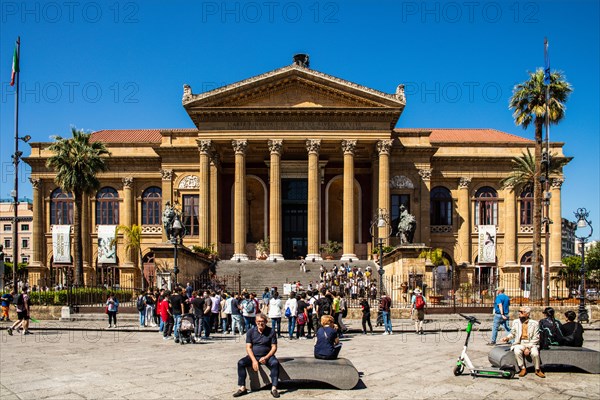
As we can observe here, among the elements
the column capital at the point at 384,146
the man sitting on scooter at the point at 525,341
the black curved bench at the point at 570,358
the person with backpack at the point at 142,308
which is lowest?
the person with backpack at the point at 142,308

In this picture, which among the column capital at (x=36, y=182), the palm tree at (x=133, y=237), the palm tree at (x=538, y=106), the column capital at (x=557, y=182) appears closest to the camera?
the palm tree at (x=538, y=106)

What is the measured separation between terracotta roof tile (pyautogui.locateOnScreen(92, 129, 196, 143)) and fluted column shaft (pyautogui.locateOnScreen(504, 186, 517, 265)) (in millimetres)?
26454

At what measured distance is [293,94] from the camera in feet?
140

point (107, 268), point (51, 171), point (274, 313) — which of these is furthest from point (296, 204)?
point (274, 313)

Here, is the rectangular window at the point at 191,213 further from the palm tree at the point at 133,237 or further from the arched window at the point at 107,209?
the arched window at the point at 107,209

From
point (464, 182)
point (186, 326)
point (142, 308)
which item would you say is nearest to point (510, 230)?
point (464, 182)

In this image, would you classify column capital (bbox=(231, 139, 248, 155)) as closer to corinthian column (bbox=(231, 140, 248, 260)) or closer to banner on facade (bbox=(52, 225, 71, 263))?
corinthian column (bbox=(231, 140, 248, 260))

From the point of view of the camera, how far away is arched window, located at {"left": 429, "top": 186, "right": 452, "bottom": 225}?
49281mm

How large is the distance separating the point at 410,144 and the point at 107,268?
23561mm

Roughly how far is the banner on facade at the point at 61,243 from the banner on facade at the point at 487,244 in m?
29.5

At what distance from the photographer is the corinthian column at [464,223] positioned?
48688 mm

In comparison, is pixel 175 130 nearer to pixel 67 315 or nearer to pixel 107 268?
pixel 107 268

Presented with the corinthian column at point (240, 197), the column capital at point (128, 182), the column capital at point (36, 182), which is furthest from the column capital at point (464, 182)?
the column capital at point (36, 182)

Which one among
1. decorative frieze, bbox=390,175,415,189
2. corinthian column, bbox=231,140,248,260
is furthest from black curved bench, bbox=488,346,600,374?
decorative frieze, bbox=390,175,415,189
